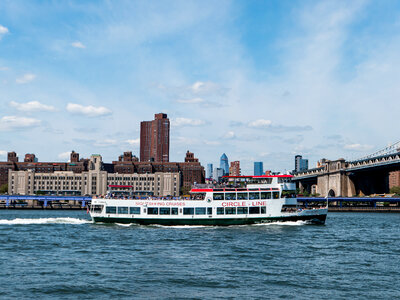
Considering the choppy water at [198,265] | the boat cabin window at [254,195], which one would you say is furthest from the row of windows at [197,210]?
the choppy water at [198,265]

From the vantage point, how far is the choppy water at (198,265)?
2505cm

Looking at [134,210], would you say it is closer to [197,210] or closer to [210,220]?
[197,210]

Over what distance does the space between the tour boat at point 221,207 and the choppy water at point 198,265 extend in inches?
248

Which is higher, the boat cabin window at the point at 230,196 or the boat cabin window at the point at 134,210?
the boat cabin window at the point at 230,196

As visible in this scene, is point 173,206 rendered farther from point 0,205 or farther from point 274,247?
point 0,205

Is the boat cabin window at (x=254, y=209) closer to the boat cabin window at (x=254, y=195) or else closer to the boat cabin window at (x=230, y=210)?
the boat cabin window at (x=254, y=195)

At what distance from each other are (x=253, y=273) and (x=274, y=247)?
490 inches

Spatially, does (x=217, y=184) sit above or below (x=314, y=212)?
above

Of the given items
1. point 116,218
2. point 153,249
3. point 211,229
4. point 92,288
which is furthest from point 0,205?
point 92,288

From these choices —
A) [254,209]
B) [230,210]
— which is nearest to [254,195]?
[254,209]

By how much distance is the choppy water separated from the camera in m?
25.0

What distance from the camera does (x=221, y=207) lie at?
6072cm

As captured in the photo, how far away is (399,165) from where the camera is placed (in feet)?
517

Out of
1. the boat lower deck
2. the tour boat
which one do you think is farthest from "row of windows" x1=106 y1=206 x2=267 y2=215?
the boat lower deck
